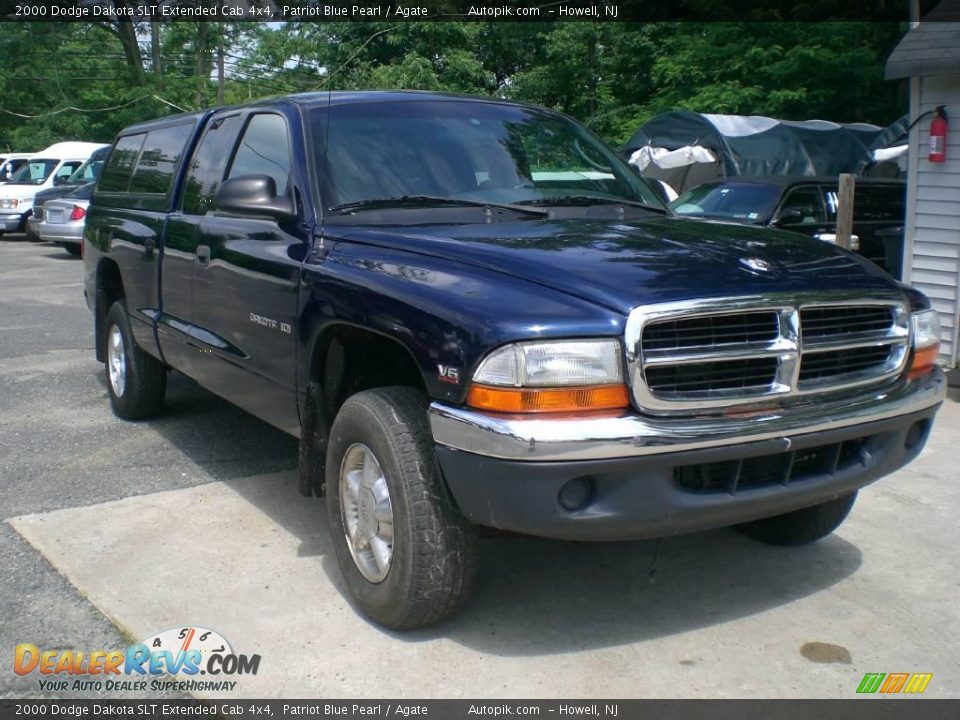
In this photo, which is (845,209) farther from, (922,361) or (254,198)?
(254,198)

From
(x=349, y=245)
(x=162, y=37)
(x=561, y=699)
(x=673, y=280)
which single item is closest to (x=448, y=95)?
(x=349, y=245)

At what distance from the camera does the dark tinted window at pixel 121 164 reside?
21.3ft

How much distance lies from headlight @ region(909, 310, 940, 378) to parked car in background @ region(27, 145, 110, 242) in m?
17.3

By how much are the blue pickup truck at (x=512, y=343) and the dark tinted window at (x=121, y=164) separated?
63.2 inches

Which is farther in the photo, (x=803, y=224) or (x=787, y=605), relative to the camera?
(x=803, y=224)

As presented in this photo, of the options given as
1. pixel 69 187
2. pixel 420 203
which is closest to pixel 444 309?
pixel 420 203

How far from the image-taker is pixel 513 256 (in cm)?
351

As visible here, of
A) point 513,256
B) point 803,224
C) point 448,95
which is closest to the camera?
point 513,256

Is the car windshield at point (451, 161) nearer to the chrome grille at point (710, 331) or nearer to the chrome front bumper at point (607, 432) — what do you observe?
the chrome grille at point (710, 331)

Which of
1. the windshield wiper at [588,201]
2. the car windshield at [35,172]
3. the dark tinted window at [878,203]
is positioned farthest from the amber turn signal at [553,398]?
the car windshield at [35,172]

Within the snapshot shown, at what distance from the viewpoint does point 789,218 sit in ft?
36.1

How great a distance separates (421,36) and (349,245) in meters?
22.4

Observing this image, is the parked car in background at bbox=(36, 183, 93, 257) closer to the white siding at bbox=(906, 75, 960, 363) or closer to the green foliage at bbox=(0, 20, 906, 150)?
the green foliage at bbox=(0, 20, 906, 150)

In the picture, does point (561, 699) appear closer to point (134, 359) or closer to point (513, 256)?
point (513, 256)
